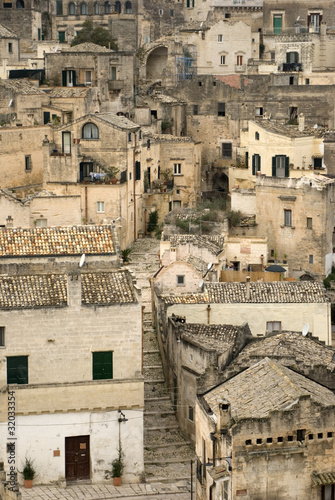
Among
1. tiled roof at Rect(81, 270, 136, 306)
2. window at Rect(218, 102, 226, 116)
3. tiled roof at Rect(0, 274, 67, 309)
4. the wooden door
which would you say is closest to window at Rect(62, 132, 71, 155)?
window at Rect(218, 102, 226, 116)

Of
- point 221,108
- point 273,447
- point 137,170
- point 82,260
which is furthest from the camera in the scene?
point 221,108

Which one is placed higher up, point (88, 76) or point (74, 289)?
point (88, 76)

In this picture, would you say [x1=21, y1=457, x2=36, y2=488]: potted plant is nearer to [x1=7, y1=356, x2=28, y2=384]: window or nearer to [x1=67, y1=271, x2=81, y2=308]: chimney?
[x1=7, y1=356, x2=28, y2=384]: window

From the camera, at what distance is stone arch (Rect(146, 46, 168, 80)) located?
3637 inches

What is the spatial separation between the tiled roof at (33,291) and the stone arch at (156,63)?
4892 cm

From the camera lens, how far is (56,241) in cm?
4803

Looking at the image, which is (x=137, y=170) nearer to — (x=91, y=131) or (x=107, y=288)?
(x=91, y=131)

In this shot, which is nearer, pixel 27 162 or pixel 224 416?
pixel 224 416

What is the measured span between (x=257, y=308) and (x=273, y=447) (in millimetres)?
15102

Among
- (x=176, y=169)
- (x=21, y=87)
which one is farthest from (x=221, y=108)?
(x=21, y=87)

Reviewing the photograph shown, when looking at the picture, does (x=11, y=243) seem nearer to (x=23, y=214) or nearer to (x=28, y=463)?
(x=28, y=463)

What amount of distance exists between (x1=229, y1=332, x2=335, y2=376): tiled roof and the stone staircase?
354 centimetres

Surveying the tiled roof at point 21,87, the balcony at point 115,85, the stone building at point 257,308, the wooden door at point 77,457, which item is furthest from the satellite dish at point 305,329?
the balcony at point 115,85

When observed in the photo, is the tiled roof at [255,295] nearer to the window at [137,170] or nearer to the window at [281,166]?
the window at [281,166]
